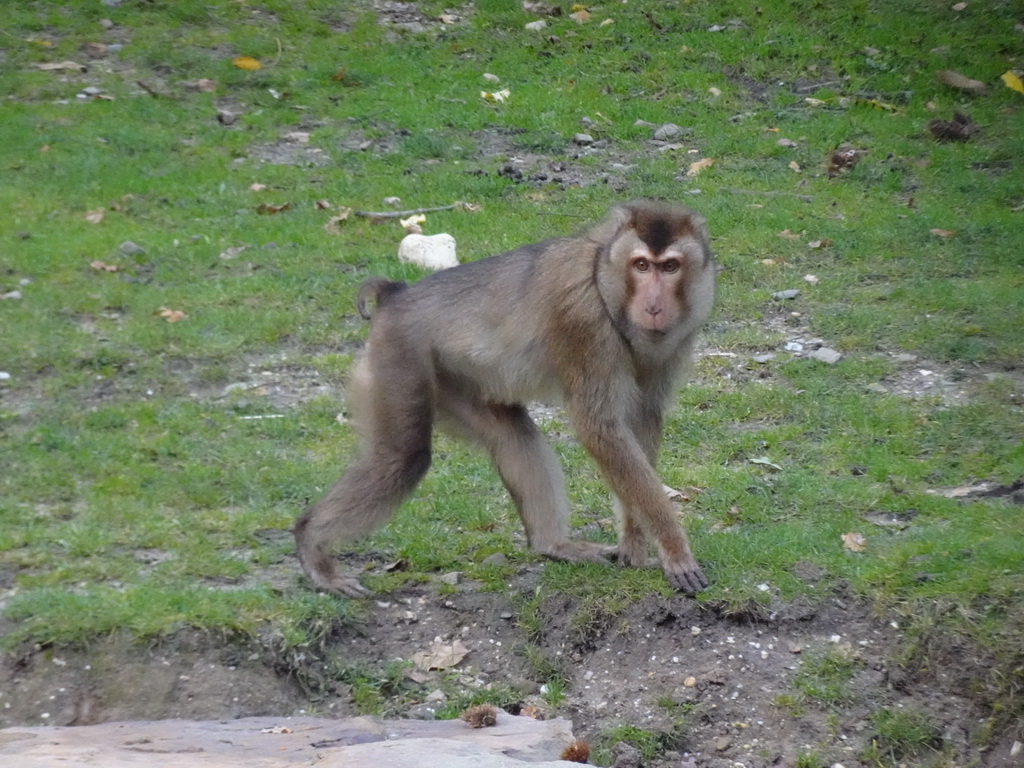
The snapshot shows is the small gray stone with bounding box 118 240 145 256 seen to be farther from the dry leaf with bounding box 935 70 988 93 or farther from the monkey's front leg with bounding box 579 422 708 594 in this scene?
the dry leaf with bounding box 935 70 988 93

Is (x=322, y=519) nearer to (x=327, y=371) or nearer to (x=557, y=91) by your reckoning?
(x=327, y=371)

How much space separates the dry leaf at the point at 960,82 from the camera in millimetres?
12680

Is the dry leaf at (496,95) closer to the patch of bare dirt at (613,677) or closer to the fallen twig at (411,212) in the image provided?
the fallen twig at (411,212)

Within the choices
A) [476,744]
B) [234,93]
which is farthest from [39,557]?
[234,93]

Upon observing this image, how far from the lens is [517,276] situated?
19.5 feet

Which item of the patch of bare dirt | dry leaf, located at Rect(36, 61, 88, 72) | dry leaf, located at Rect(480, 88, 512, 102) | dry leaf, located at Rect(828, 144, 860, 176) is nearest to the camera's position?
the patch of bare dirt

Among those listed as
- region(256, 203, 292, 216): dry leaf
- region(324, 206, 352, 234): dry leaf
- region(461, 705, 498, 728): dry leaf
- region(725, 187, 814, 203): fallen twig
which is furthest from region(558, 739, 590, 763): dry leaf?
region(725, 187, 814, 203): fallen twig

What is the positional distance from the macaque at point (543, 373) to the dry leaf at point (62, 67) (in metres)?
8.46

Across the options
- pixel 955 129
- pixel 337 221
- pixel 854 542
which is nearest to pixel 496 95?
pixel 337 221

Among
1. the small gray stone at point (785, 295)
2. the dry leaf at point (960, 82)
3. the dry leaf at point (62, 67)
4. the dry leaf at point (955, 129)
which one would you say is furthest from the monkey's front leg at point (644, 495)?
the dry leaf at point (62, 67)

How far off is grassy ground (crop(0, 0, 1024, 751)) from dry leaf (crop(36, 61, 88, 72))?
13 cm

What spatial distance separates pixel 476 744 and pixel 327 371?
4491 millimetres

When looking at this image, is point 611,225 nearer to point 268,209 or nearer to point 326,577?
point 326,577

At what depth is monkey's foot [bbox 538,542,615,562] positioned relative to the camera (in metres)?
5.99
